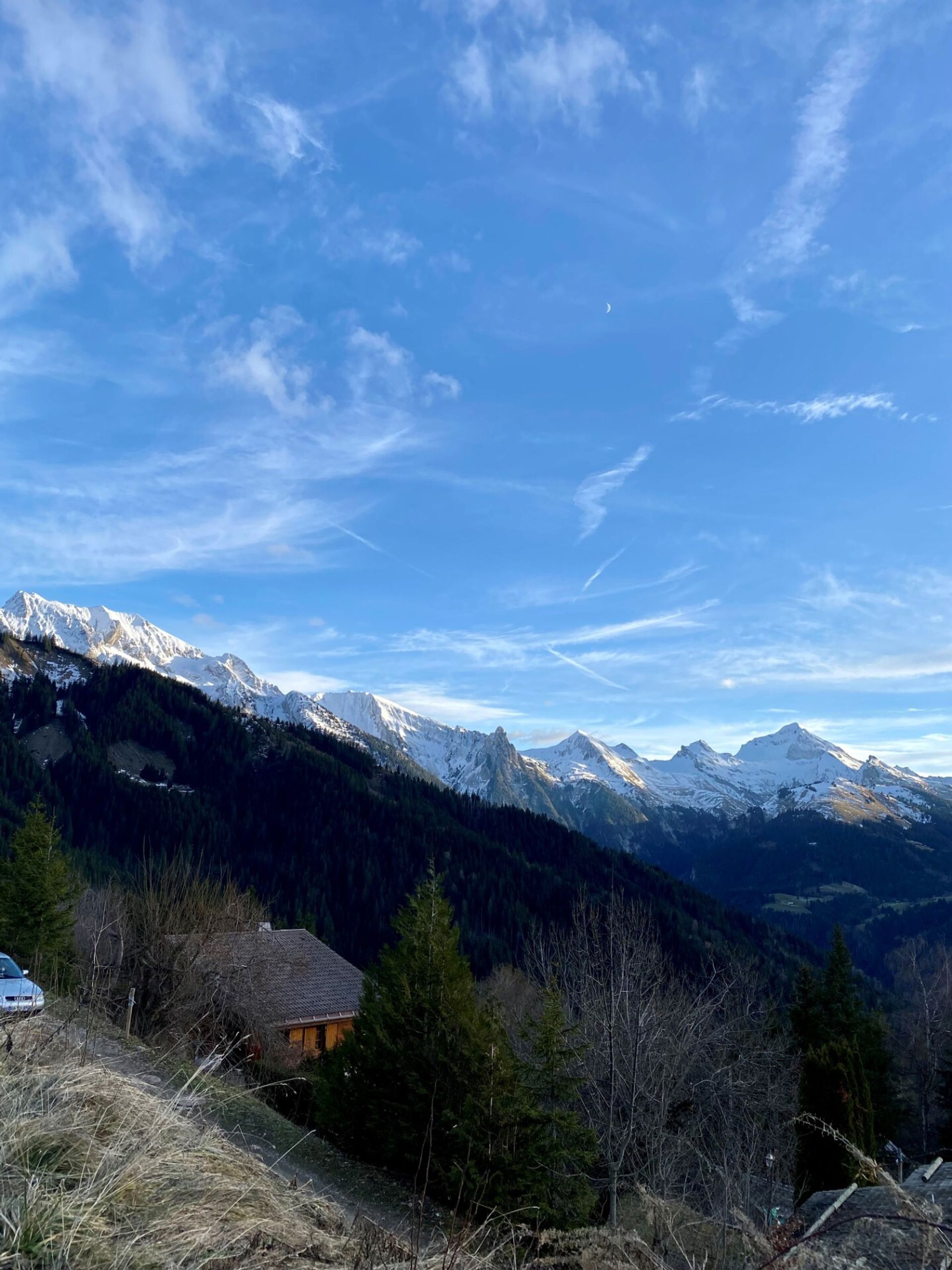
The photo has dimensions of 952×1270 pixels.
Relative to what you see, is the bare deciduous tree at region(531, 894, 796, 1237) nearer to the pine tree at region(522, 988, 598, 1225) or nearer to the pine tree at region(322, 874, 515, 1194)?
the pine tree at region(522, 988, 598, 1225)

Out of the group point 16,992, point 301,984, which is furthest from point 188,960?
point 301,984

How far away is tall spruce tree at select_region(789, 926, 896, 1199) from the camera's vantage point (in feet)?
67.8

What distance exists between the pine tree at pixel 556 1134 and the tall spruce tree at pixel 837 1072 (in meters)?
7.13

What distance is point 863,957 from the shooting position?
16262 cm

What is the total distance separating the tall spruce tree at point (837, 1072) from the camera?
20656 millimetres

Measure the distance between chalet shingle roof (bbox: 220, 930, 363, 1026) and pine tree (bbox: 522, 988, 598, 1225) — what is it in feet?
47.3

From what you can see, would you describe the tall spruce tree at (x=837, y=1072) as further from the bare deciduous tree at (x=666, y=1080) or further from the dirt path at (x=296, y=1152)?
the dirt path at (x=296, y=1152)

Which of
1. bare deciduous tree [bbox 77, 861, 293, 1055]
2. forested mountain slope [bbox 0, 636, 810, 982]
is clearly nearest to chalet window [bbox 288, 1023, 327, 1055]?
bare deciduous tree [bbox 77, 861, 293, 1055]

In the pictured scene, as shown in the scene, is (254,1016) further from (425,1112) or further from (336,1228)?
(336,1228)

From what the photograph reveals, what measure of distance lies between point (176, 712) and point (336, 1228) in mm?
169836

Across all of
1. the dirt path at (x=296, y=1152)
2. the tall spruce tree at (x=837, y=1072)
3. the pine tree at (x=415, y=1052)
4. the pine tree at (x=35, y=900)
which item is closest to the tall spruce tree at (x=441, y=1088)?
the pine tree at (x=415, y=1052)

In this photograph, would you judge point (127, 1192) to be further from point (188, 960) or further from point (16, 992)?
point (188, 960)

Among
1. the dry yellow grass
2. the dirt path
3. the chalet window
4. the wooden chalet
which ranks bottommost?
the chalet window

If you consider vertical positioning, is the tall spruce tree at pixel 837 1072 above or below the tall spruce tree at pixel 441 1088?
below
